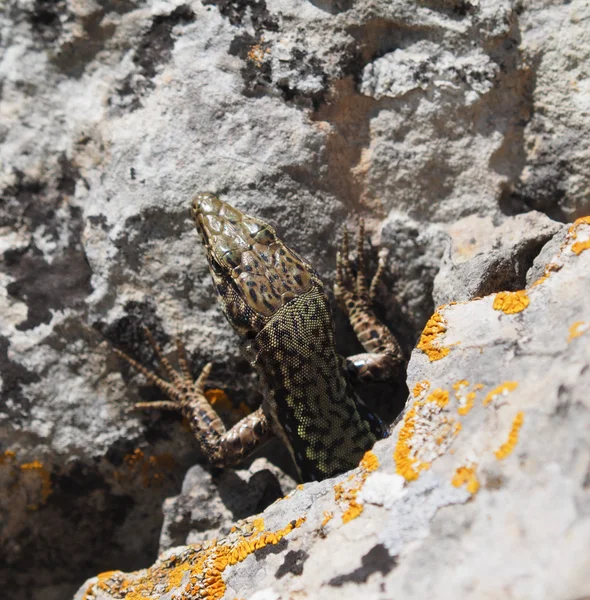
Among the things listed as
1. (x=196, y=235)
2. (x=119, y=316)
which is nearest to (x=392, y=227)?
(x=196, y=235)

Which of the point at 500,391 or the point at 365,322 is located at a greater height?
the point at 500,391

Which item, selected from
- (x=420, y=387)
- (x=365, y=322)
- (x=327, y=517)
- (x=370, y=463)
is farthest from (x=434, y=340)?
(x=365, y=322)

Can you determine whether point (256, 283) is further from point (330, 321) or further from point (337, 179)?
point (337, 179)

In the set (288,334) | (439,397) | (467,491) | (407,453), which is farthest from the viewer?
(288,334)

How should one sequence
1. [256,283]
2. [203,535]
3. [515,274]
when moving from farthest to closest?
[203,535] → [256,283] → [515,274]

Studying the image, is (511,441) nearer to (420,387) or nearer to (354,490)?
(420,387)

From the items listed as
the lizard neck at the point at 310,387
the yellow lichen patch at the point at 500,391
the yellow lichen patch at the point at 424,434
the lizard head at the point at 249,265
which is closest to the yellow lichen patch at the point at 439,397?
the yellow lichen patch at the point at 424,434
